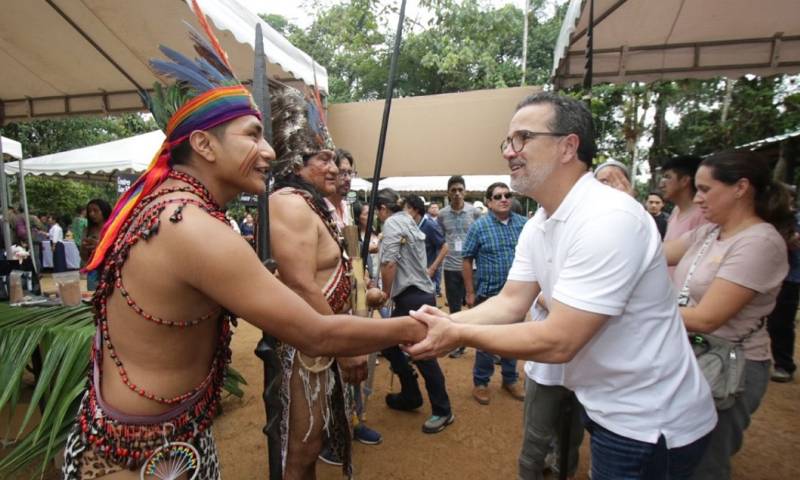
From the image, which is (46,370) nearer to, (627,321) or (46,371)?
(46,371)

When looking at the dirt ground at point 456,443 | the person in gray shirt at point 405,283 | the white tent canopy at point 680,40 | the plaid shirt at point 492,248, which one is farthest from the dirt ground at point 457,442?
the white tent canopy at point 680,40

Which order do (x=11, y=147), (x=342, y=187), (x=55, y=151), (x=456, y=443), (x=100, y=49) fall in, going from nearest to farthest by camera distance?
(x=342, y=187), (x=456, y=443), (x=100, y=49), (x=11, y=147), (x=55, y=151)

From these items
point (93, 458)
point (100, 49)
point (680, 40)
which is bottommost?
point (93, 458)

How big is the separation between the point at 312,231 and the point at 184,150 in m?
0.86

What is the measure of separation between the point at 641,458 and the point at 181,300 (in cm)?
162

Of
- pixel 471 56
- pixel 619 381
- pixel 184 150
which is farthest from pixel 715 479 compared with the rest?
pixel 471 56

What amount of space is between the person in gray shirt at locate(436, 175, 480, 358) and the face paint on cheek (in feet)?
14.8

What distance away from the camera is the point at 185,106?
4.75 feet

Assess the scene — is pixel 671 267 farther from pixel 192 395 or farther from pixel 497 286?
pixel 192 395

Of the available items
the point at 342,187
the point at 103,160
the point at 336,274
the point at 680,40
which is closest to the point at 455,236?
the point at 680,40

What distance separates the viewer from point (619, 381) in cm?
150

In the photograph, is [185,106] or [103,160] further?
[103,160]

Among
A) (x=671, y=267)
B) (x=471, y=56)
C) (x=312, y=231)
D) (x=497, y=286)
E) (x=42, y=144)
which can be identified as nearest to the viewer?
(x=312, y=231)

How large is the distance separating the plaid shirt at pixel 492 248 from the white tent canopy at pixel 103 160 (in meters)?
6.92
